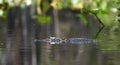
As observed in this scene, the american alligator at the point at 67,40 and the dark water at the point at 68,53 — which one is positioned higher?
the american alligator at the point at 67,40

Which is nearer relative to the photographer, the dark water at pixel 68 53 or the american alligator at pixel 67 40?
the dark water at pixel 68 53

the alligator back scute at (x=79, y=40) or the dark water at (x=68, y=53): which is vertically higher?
the alligator back scute at (x=79, y=40)

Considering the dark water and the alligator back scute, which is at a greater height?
the alligator back scute

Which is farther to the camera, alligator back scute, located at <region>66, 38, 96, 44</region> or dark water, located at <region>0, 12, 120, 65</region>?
alligator back scute, located at <region>66, 38, 96, 44</region>

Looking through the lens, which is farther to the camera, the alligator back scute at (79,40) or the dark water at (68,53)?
the alligator back scute at (79,40)

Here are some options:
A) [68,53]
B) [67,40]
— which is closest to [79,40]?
[67,40]

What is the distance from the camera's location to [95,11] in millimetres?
4242

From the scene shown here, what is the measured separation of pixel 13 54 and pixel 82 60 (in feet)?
1.63

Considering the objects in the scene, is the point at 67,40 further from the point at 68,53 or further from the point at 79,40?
the point at 68,53

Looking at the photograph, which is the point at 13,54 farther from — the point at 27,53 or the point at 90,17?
the point at 90,17

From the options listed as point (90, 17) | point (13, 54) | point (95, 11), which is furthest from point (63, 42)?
point (90, 17)

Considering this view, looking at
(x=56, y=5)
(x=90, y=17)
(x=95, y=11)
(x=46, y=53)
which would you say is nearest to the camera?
(x=46, y=53)

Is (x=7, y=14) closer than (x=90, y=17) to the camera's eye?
No

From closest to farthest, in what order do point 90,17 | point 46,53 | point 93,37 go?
point 46,53, point 93,37, point 90,17
